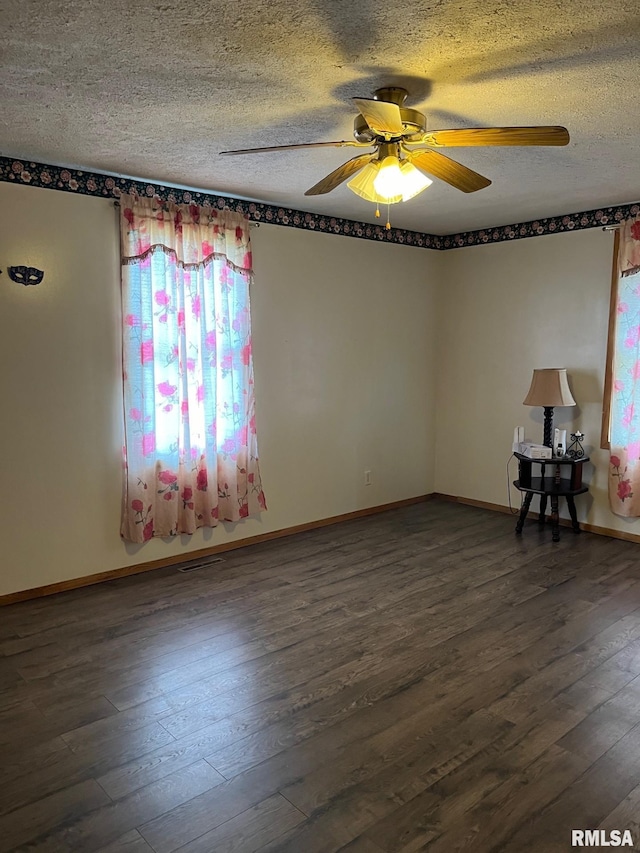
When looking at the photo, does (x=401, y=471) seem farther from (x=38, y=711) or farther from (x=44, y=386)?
(x=38, y=711)

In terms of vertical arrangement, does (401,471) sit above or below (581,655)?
above

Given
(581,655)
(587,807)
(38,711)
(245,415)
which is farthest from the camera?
(245,415)

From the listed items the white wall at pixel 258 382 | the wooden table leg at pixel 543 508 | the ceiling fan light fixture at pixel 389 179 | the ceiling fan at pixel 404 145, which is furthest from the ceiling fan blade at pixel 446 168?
the wooden table leg at pixel 543 508

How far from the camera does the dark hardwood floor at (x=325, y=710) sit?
1.94 m

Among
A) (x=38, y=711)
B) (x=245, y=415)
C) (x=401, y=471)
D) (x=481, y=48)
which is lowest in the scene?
(x=38, y=711)

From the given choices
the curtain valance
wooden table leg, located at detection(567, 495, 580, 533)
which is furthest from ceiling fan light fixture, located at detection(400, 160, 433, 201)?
wooden table leg, located at detection(567, 495, 580, 533)

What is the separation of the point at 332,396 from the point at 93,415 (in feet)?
6.66

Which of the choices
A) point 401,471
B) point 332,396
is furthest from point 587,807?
point 401,471

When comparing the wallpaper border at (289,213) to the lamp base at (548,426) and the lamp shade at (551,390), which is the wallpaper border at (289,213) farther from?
the lamp base at (548,426)

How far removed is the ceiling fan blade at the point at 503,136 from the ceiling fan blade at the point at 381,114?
202mm

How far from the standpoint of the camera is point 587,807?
200 centimetres

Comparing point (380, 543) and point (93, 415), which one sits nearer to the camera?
point (93, 415)

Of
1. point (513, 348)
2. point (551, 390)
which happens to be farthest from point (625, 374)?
point (513, 348)

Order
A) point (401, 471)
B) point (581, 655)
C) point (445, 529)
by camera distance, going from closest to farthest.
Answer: point (581, 655) < point (445, 529) < point (401, 471)
